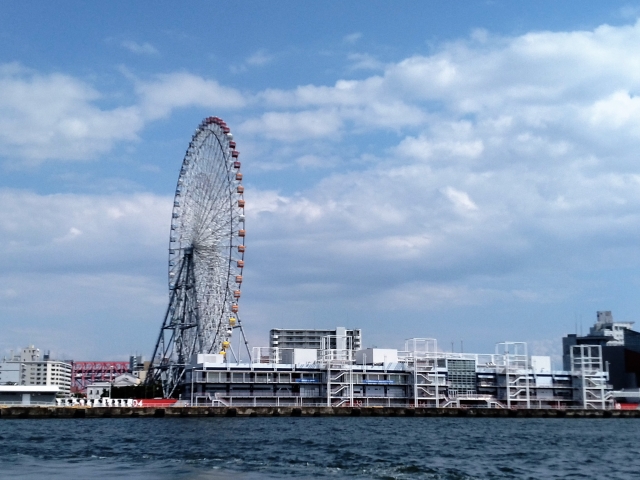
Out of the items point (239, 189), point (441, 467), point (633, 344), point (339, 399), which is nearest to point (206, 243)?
point (239, 189)

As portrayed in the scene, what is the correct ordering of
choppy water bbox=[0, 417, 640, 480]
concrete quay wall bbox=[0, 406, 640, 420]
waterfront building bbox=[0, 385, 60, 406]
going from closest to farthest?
choppy water bbox=[0, 417, 640, 480], concrete quay wall bbox=[0, 406, 640, 420], waterfront building bbox=[0, 385, 60, 406]

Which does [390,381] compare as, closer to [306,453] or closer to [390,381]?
[390,381]

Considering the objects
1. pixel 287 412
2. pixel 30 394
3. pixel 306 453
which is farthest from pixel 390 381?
pixel 306 453

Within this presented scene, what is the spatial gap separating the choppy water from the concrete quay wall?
27518 mm

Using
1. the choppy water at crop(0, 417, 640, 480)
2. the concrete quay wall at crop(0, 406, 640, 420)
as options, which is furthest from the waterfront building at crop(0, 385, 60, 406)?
the choppy water at crop(0, 417, 640, 480)

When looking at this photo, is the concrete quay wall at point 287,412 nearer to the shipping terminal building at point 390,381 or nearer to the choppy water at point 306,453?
the shipping terminal building at point 390,381

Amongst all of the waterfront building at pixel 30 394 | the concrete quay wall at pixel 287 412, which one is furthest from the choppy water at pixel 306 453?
the waterfront building at pixel 30 394

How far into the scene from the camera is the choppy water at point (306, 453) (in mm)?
43469

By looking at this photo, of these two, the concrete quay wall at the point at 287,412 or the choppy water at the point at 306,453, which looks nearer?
the choppy water at the point at 306,453

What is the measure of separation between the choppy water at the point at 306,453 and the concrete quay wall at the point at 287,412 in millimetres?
27518

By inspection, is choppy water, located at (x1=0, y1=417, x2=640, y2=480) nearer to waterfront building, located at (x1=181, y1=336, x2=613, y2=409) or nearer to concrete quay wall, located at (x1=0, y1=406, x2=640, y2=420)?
concrete quay wall, located at (x1=0, y1=406, x2=640, y2=420)

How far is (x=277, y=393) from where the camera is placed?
127m

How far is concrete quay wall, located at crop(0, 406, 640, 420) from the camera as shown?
10606cm

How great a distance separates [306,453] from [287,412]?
2511 inches
